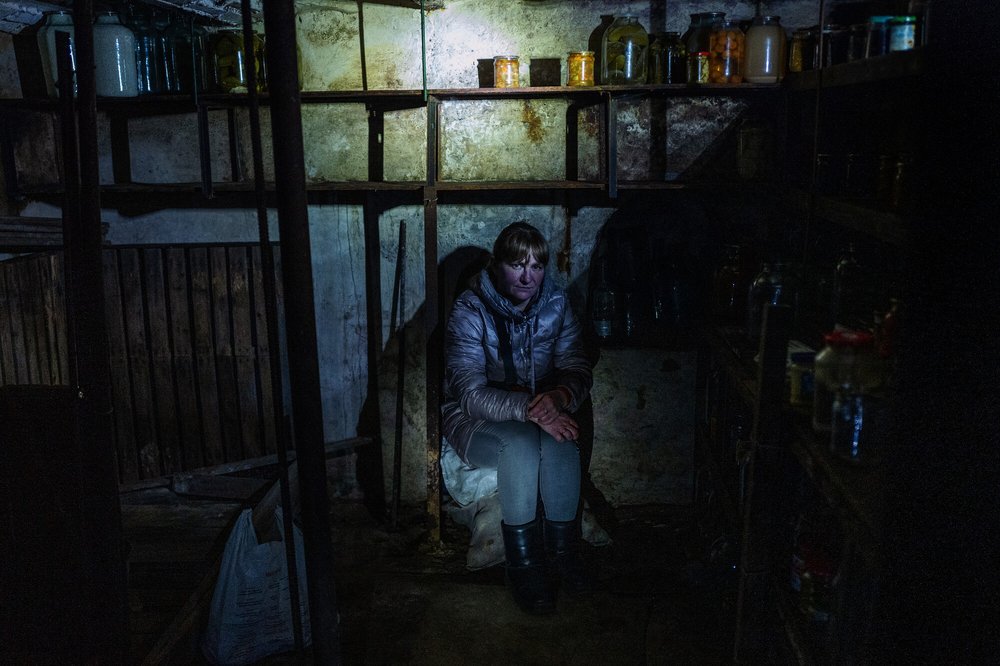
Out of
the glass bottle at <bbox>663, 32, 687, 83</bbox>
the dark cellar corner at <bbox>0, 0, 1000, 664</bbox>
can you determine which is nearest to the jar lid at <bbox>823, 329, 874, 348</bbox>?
the dark cellar corner at <bbox>0, 0, 1000, 664</bbox>

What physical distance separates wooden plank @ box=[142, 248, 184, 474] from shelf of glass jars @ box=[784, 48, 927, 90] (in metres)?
3.13

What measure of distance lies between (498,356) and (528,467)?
23.1 inches

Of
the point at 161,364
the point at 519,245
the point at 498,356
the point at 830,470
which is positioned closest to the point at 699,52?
the point at 519,245

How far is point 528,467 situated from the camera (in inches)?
127

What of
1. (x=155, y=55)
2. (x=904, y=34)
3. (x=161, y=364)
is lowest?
(x=161, y=364)

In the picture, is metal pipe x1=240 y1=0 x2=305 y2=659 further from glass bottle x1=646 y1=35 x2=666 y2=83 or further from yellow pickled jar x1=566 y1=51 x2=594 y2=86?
glass bottle x1=646 y1=35 x2=666 y2=83

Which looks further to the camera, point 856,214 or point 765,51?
point 765,51

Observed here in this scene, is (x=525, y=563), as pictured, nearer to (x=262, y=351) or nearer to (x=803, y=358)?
(x=803, y=358)

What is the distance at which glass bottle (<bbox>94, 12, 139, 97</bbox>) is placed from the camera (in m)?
3.42

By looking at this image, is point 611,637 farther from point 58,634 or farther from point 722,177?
point 722,177

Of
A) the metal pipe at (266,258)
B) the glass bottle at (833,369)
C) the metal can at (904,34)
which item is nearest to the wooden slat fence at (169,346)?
the metal pipe at (266,258)

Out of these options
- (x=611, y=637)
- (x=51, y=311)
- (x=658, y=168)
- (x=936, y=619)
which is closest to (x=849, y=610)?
(x=936, y=619)

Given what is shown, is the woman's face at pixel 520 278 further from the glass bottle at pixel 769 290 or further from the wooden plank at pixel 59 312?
the wooden plank at pixel 59 312

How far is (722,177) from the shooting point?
11.9 feet
